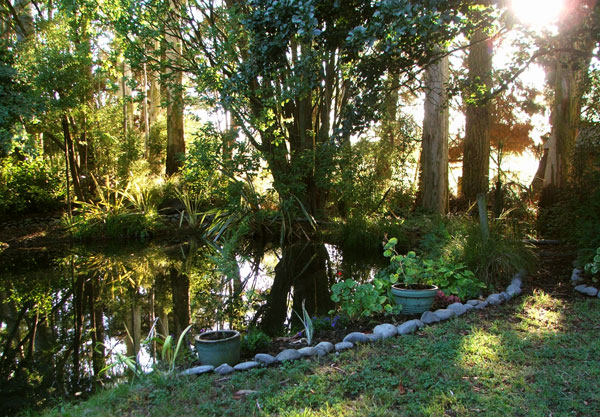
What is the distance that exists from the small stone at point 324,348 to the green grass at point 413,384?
8 centimetres

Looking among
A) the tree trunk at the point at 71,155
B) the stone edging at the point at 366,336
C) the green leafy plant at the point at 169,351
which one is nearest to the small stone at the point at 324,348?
the stone edging at the point at 366,336

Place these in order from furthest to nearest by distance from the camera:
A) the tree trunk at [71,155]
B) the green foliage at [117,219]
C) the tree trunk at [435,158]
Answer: the tree trunk at [71,155]
the green foliage at [117,219]
the tree trunk at [435,158]

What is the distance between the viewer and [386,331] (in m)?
2.92

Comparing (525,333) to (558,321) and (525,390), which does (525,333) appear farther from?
(525,390)

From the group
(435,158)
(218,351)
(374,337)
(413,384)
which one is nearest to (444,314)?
(374,337)

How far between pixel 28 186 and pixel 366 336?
10.8 m

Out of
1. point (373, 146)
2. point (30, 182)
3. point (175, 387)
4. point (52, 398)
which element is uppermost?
point (373, 146)

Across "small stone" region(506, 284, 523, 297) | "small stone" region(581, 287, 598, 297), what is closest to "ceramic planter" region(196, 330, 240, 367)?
"small stone" region(506, 284, 523, 297)

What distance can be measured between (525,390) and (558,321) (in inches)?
51.9

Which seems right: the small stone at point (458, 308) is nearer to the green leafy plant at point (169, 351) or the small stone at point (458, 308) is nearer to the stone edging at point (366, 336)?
the stone edging at point (366, 336)

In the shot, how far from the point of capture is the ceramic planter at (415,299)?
3.33 metres

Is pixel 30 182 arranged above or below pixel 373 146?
below

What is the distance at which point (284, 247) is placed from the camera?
7.89m

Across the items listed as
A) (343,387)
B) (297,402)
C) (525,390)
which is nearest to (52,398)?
(297,402)
